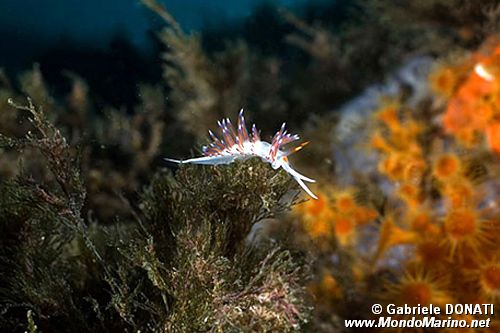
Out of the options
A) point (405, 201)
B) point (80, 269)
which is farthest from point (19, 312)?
point (405, 201)

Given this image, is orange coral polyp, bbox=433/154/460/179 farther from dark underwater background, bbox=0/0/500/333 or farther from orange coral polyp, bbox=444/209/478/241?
orange coral polyp, bbox=444/209/478/241

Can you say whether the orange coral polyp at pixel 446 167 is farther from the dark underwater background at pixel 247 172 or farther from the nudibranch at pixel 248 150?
the nudibranch at pixel 248 150

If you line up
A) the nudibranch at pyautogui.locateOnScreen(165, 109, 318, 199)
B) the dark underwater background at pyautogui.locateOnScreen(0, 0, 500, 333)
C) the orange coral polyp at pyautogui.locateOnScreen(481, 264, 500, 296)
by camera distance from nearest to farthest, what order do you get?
1. the nudibranch at pyautogui.locateOnScreen(165, 109, 318, 199)
2. the dark underwater background at pyautogui.locateOnScreen(0, 0, 500, 333)
3. the orange coral polyp at pyautogui.locateOnScreen(481, 264, 500, 296)

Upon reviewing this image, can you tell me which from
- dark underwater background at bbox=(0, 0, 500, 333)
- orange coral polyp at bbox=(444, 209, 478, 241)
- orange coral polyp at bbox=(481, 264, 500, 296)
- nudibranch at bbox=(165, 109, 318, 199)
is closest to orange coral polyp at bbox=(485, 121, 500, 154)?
dark underwater background at bbox=(0, 0, 500, 333)

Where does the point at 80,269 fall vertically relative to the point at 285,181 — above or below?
below

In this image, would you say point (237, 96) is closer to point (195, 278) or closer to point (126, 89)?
point (126, 89)

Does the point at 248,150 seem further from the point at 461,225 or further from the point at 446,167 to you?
the point at 446,167

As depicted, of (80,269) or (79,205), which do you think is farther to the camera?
(80,269)

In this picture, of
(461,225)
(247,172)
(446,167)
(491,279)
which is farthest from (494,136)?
(247,172)

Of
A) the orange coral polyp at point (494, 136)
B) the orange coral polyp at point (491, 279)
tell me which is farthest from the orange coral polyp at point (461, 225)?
the orange coral polyp at point (494, 136)
